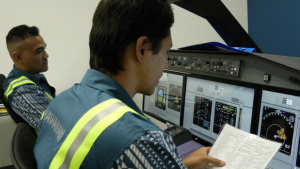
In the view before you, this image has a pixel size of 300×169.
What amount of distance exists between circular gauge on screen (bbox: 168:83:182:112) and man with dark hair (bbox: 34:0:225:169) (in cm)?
48

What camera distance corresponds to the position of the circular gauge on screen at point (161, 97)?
129 centimetres

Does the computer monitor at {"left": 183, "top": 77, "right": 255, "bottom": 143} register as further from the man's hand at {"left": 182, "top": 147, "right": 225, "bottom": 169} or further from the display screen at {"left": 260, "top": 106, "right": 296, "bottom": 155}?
the man's hand at {"left": 182, "top": 147, "right": 225, "bottom": 169}

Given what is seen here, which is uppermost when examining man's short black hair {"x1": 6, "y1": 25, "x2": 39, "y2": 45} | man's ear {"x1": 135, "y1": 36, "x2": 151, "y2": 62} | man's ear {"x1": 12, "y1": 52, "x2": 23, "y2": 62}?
man's short black hair {"x1": 6, "y1": 25, "x2": 39, "y2": 45}

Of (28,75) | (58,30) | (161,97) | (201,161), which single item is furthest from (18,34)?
(201,161)

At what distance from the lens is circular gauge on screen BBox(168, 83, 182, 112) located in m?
1.17

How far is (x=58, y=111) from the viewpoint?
1.74 ft

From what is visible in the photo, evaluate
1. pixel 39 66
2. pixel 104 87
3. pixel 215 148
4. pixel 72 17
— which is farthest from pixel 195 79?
pixel 72 17

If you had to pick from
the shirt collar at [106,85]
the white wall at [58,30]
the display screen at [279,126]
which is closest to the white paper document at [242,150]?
the display screen at [279,126]

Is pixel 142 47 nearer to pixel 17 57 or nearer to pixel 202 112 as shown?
pixel 202 112

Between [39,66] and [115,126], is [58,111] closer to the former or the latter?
[115,126]

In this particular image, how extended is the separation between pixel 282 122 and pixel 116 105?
24.1 inches

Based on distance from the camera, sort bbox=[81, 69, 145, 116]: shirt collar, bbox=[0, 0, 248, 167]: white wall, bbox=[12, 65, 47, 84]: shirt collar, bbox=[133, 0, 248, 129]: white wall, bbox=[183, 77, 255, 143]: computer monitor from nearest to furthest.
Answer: bbox=[81, 69, 145, 116]: shirt collar
bbox=[183, 77, 255, 143]: computer monitor
bbox=[12, 65, 47, 84]: shirt collar
bbox=[0, 0, 248, 167]: white wall
bbox=[133, 0, 248, 129]: white wall

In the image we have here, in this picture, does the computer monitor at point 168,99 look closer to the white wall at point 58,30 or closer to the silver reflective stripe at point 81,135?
the white wall at point 58,30

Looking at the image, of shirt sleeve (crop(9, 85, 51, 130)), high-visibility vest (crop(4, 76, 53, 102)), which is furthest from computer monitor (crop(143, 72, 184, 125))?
high-visibility vest (crop(4, 76, 53, 102))
